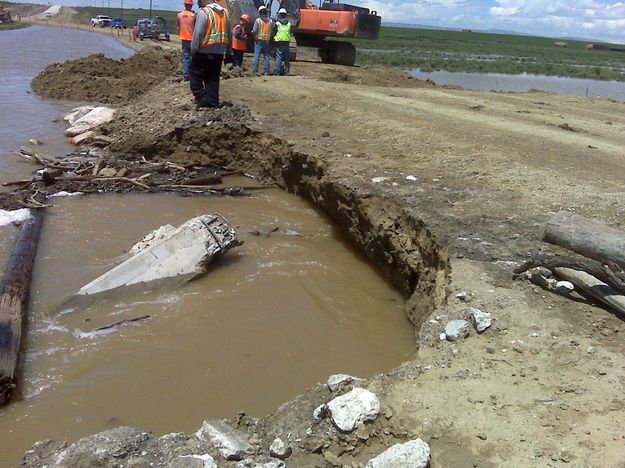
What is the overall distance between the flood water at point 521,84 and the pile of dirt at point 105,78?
11.9m

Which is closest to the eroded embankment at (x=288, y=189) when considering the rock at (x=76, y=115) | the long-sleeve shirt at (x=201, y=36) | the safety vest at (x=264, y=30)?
the rock at (x=76, y=115)

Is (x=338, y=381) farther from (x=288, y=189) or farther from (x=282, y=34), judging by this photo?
(x=282, y=34)

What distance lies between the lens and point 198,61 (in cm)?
987

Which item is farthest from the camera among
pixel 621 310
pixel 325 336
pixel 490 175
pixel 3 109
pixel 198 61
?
pixel 3 109

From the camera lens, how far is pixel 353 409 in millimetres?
3170

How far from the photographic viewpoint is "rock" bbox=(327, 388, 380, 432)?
3104 millimetres

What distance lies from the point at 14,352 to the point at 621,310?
14.4ft

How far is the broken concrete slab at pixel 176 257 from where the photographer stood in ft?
18.5

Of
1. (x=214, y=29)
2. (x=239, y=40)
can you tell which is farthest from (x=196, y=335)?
(x=239, y=40)

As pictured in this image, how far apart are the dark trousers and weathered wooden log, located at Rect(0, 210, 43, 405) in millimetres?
4080

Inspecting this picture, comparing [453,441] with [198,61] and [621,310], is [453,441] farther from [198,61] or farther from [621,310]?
[198,61]

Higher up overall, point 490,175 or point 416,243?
point 490,175

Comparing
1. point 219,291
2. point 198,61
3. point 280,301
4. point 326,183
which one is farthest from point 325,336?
point 198,61

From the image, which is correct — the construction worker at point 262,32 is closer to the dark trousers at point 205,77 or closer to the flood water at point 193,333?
the dark trousers at point 205,77
